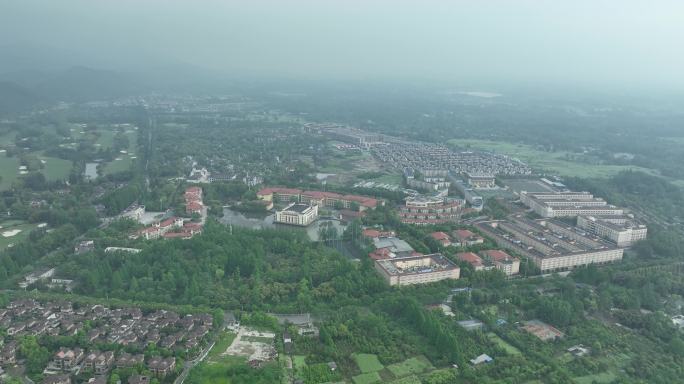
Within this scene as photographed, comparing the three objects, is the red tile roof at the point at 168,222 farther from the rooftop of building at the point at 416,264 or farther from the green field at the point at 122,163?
the green field at the point at 122,163

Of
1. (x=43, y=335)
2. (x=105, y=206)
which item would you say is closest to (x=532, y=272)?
(x=43, y=335)

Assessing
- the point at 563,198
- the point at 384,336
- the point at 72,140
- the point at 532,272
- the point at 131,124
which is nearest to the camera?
the point at 384,336

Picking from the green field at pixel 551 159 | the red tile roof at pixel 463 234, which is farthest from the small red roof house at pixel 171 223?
the green field at pixel 551 159

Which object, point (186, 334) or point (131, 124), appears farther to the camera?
point (131, 124)

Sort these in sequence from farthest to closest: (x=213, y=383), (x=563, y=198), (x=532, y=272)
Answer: (x=563, y=198) < (x=532, y=272) < (x=213, y=383)

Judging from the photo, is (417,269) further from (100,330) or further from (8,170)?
(8,170)

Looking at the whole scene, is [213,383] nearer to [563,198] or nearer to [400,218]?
[400,218]

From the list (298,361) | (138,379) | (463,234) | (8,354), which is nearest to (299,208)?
(463,234)

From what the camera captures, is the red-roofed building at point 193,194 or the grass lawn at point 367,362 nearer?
the grass lawn at point 367,362
